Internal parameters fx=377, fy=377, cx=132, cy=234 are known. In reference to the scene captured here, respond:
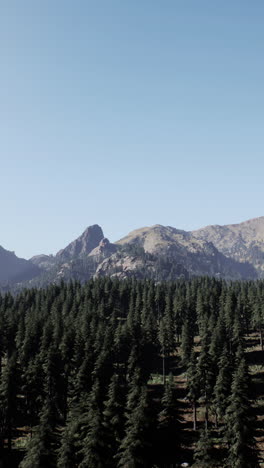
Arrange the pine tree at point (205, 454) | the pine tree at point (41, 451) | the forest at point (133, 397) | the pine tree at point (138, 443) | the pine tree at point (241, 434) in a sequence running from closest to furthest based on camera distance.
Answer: the pine tree at point (205, 454), the pine tree at point (41, 451), the pine tree at point (138, 443), the forest at point (133, 397), the pine tree at point (241, 434)

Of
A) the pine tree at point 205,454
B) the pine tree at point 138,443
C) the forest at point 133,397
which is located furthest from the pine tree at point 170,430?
the pine tree at point 205,454

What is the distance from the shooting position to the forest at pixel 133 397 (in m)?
33.5

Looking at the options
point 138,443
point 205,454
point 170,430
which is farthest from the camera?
point 170,430

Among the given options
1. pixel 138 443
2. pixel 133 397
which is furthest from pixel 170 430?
pixel 138 443

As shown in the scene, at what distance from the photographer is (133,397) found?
4269 centimetres

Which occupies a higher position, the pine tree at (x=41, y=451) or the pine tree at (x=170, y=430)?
the pine tree at (x=41, y=451)

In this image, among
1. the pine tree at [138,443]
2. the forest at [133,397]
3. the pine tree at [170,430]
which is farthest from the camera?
the pine tree at [170,430]

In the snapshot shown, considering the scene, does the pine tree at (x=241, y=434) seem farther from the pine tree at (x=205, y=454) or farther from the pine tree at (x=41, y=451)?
the pine tree at (x=41, y=451)

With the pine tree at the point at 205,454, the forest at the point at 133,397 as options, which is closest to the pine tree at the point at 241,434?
the forest at the point at 133,397

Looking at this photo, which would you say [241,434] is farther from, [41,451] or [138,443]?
[41,451]

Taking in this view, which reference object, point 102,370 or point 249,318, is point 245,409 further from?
point 249,318

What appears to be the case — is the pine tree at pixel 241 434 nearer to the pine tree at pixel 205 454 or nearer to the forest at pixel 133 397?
the forest at pixel 133 397

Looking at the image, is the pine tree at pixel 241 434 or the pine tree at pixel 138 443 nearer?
the pine tree at pixel 138 443

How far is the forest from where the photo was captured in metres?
33.5
